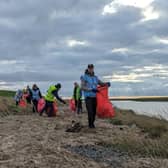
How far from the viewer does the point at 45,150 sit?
9586mm

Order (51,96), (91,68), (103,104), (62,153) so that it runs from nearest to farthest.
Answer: (62,153) → (91,68) → (103,104) → (51,96)

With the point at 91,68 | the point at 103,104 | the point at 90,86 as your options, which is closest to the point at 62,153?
the point at 90,86

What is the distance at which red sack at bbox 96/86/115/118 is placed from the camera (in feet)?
63.6

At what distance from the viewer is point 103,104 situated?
774 inches

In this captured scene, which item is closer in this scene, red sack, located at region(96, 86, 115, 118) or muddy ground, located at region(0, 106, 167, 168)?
muddy ground, located at region(0, 106, 167, 168)

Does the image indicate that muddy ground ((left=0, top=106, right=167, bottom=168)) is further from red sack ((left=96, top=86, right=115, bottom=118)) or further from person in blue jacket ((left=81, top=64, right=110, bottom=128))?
red sack ((left=96, top=86, right=115, bottom=118))

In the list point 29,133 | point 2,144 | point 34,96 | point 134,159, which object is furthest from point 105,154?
point 34,96

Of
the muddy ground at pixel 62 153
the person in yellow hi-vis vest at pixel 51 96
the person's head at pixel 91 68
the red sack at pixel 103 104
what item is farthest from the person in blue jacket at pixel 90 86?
the person in yellow hi-vis vest at pixel 51 96

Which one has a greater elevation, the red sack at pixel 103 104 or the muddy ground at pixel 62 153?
the red sack at pixel 103 104

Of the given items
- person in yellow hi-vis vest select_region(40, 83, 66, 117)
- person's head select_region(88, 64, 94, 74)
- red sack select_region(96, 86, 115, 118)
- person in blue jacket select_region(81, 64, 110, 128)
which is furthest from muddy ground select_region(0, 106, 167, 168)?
person in yellow hi-vis vest select_region(40, 83, 66, 117)

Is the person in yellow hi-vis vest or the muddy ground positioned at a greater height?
the person in yellow hi-vis vest

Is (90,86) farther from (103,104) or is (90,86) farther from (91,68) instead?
(103,104)

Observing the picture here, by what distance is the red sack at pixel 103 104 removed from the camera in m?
19.4

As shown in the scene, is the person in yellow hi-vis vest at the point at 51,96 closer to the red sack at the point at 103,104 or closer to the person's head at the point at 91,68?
the red sack at the point at 103,104
